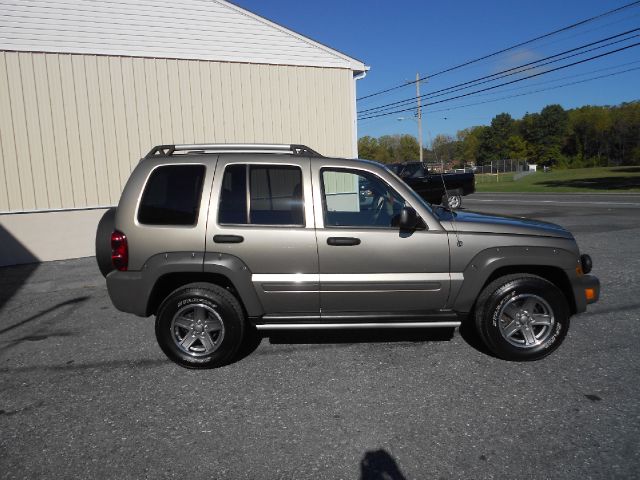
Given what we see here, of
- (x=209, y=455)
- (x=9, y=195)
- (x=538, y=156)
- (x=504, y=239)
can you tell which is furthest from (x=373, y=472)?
(x=538, y=156)

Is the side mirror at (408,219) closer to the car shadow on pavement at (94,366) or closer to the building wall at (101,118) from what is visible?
the car shadow on pavement at (94,366)

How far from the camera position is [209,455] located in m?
3.02

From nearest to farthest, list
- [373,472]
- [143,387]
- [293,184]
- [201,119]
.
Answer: [373,472]
[143,387]
[293,184]
[201,119]

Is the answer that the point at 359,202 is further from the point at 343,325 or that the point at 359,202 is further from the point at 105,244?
the point at 105,244

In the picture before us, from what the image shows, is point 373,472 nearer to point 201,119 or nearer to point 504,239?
point 504,239

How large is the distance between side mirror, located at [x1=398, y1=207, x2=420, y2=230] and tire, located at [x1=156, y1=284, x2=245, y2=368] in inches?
62.9

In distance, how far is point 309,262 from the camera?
4.21 meters

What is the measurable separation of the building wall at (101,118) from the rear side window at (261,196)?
24.7ft

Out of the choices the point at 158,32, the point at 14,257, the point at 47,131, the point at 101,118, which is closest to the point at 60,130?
the point at 47,131

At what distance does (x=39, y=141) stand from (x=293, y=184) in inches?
A: 322

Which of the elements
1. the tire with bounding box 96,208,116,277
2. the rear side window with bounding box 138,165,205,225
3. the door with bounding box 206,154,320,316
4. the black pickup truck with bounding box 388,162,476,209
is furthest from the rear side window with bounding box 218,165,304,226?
the black pickup truck with bounding box 388,162,476,209

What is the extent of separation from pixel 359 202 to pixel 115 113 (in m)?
8.16

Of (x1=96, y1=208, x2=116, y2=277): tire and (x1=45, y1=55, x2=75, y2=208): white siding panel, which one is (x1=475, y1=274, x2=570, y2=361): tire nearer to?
(x1=96, y1=208, x2=116, y2=277): tire

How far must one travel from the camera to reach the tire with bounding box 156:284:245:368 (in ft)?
13.9
